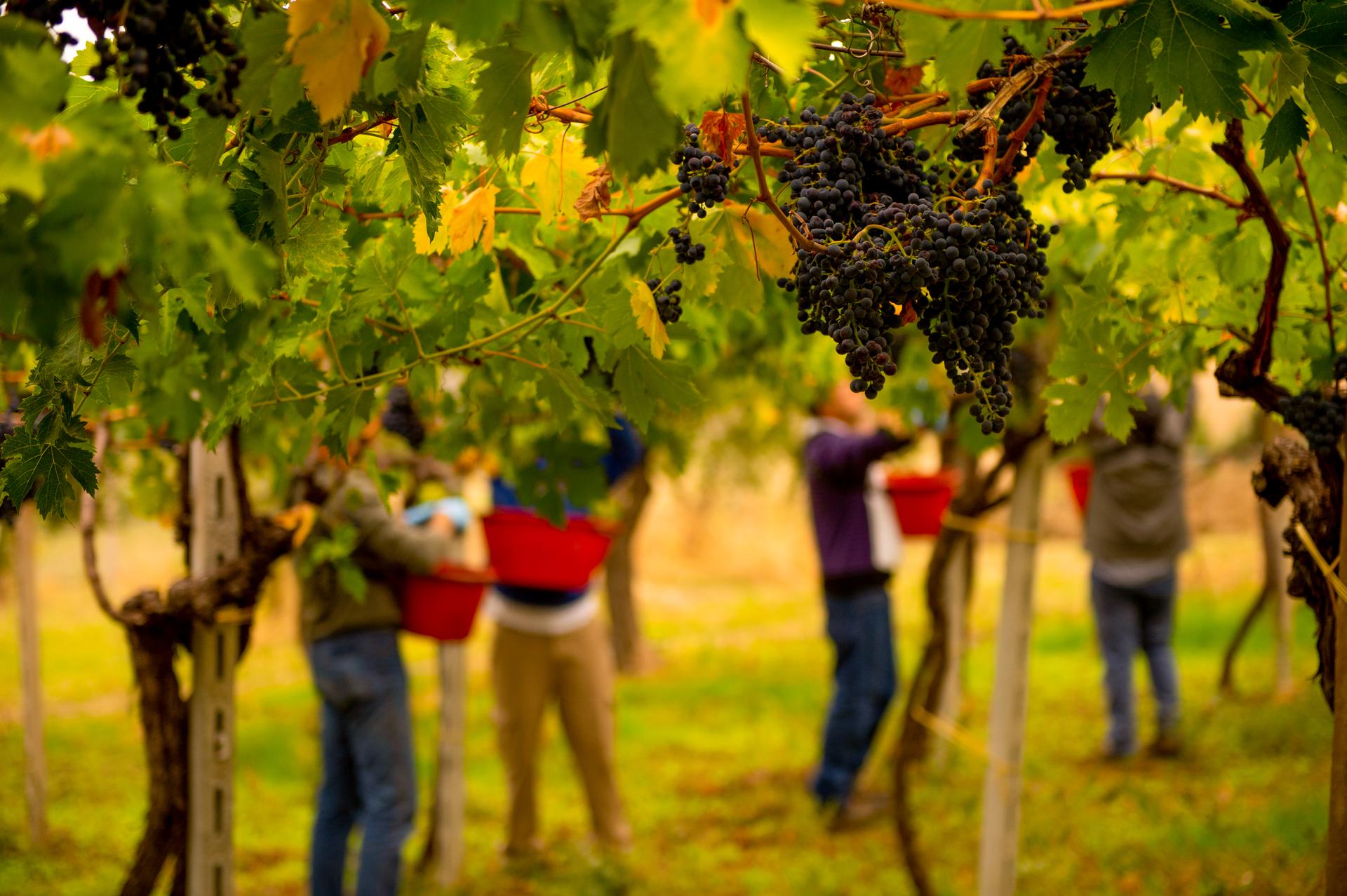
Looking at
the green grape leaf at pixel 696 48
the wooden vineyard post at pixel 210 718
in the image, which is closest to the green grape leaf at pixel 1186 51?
the green grape leaf at pixel 696 48

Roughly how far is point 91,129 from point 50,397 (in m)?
0.77

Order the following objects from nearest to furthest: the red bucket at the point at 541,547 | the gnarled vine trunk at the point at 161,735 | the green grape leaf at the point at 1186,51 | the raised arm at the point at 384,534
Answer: the green grape leaf at the point at 1186,51 → the gnarled vine trunk at the point at 161,735 → the raised arm at the point at 384,534 → the red bucket at the point at 541,547

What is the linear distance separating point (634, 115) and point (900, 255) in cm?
44

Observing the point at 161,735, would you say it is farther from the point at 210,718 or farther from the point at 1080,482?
the point at 1080,482

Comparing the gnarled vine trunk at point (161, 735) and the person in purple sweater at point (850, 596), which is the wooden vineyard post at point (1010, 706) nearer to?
the person in purple sweater at point (850, 596)

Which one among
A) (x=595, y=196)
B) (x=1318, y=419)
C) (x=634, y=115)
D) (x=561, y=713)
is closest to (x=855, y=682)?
(x=561, y=713)

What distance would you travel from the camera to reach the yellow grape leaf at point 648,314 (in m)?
1.68

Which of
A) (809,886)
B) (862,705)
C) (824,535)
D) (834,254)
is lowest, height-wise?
(809,886)

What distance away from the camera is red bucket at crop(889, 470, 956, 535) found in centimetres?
477

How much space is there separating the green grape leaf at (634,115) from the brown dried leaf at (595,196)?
1.64ft

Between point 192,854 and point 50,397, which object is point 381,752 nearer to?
point 192,854

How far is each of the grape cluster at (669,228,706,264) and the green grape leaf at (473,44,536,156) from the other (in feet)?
1.03

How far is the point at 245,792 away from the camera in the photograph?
21.2 ft

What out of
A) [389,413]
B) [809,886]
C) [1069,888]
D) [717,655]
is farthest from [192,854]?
[717,655]
